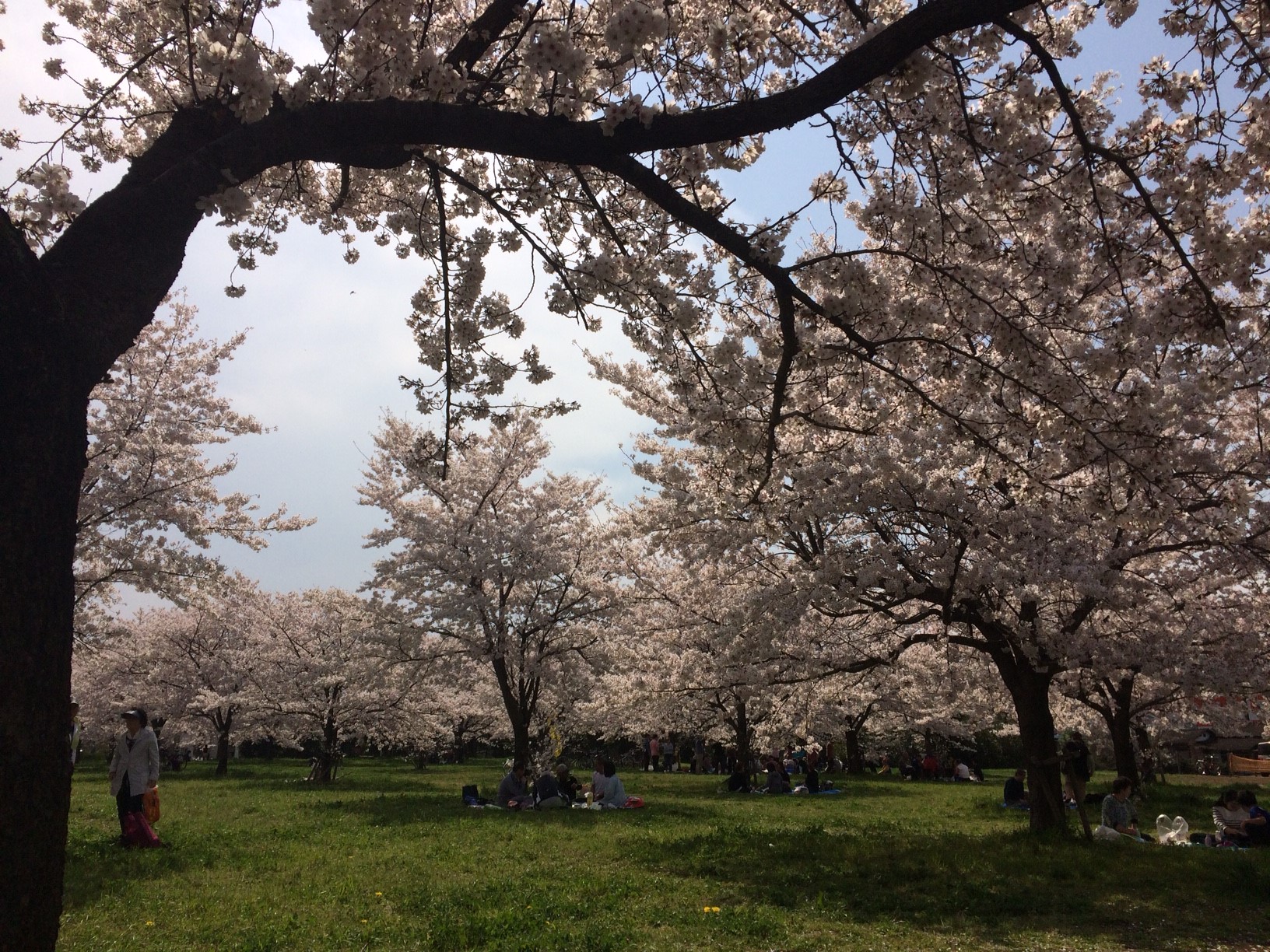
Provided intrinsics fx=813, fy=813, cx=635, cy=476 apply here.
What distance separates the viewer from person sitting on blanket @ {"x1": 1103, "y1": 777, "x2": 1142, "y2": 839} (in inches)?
427

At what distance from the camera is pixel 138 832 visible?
8477 mm

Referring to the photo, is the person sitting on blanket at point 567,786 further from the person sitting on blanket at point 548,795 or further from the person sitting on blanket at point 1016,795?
the person sitting on blanket at point 1016,795

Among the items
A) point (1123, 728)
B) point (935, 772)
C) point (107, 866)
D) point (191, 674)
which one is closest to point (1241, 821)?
point (1123, 728)

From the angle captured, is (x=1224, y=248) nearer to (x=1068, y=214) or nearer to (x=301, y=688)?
(x=1068, y=214)

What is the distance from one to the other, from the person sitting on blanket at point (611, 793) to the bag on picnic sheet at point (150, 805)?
6952mm

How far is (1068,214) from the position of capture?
15.1ft

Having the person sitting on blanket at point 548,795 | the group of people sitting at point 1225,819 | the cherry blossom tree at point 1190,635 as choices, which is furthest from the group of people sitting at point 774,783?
the group of people sitting at point 1225,819

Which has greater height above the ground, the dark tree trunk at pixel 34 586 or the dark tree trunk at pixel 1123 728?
the dark tree trunk at pixel 34 586

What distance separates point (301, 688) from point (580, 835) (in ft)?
53.1

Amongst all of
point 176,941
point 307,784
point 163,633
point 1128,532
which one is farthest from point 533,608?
point 163,633

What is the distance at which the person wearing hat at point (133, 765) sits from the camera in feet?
27.6

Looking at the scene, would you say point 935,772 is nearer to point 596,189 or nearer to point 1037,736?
point 1037,736

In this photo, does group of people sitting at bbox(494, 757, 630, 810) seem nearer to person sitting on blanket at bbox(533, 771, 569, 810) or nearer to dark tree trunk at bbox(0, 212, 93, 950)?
person sitting on blanket at bbox(533, 771, 569, 810)

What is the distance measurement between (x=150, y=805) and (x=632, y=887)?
5548mm
